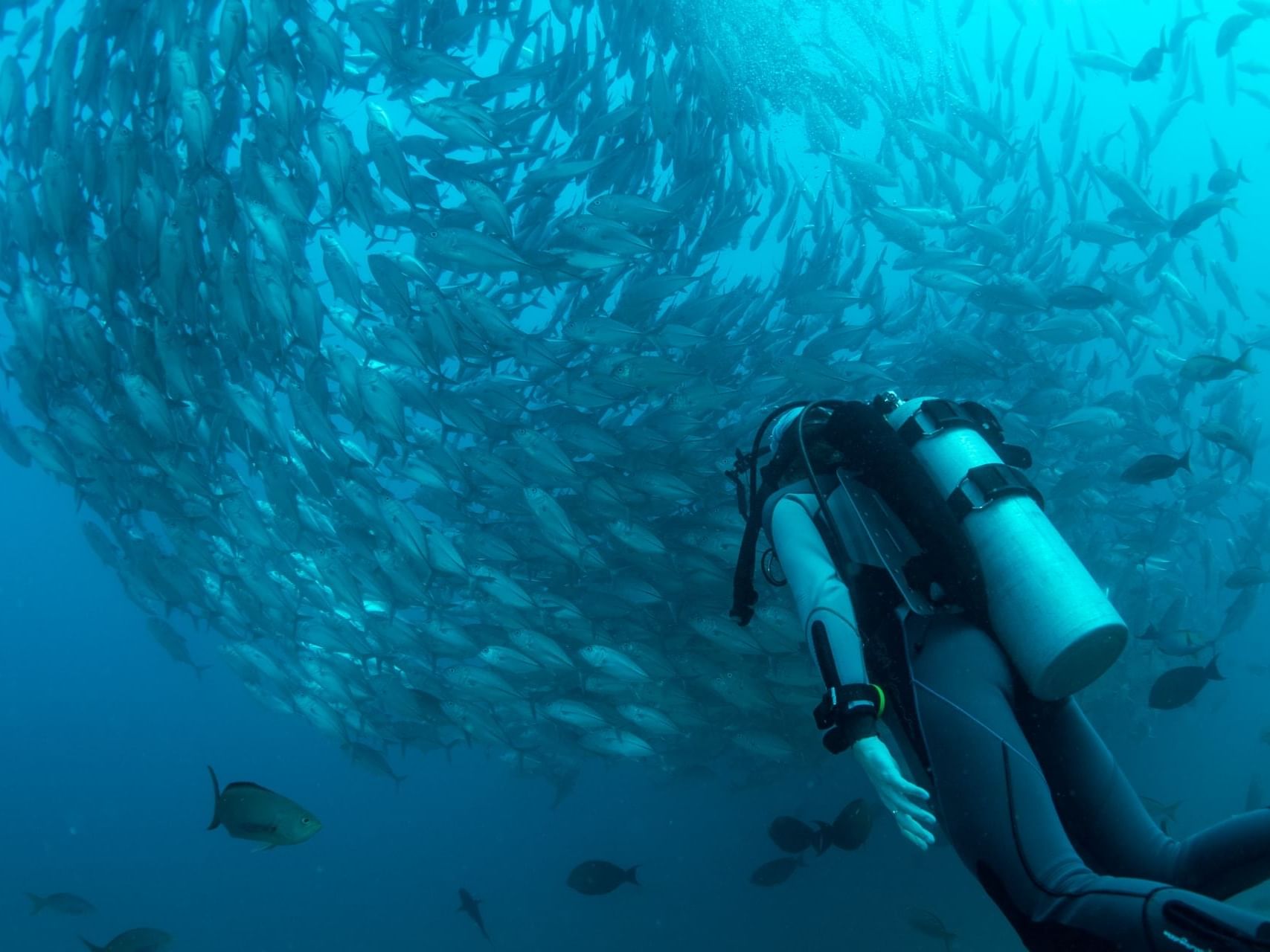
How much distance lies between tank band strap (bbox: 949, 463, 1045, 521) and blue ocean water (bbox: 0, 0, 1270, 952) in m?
8.40

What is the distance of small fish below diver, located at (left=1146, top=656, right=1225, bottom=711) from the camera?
18.8ft

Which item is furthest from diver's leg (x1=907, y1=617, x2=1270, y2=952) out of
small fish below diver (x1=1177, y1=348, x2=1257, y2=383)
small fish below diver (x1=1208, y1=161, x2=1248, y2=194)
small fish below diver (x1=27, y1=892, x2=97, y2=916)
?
small fish below diver (x1=27, y1=892, x2=97, y2=916)

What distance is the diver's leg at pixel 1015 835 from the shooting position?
4.73 feet

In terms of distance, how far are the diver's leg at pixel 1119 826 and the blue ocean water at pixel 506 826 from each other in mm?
8241

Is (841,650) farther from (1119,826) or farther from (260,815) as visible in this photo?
(260,815)

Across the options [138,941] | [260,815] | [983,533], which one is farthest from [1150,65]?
[138,941]

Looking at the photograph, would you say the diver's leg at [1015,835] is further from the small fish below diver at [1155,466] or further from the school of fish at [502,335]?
the small fish below diver at [1155,466]

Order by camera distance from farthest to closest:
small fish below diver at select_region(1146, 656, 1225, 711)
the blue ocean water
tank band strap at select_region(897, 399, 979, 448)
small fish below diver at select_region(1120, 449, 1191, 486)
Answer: the blue ocean water < small fish below diver at select_region(1120, 449, 1191, 486) < small fish below diver at select_region(1146, 656, 1225, 711) < tank band strap at select_region(897, 399, 979, 448)

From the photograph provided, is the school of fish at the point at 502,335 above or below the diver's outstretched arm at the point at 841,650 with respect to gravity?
above

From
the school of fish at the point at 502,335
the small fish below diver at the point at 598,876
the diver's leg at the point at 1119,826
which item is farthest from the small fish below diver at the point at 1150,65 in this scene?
the small fish below diver at the point at 598,876

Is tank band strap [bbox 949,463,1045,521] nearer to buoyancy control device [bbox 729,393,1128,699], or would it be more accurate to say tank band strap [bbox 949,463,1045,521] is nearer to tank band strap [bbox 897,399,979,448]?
buoyancy control device [bbox 729,393,1128,699]

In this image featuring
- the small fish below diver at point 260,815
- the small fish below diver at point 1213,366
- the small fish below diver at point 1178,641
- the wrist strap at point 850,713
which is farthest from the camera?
the small fish below diver at point 1178,641

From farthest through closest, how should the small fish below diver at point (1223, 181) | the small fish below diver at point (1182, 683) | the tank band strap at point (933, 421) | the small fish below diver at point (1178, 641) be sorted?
1. the small fish below diver at point (1223, 181)
2. the small fish below diver at point (1178, 641)
3. the small fish below diver at point (1182, 683)
4. the tank band strap at point (933, 421)

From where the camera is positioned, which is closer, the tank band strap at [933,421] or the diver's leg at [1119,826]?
the diver's leg at [1119,826]
